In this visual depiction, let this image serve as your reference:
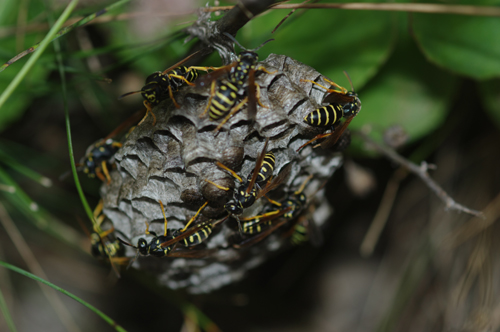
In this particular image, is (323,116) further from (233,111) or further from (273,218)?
(273,218)

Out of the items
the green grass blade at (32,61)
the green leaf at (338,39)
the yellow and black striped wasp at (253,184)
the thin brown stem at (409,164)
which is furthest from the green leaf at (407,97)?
the green grass blade at (32,61)

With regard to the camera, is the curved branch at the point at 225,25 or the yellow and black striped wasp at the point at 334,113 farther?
the yellow and black striped wasp at the point at 334,113

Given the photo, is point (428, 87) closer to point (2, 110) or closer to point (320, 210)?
point (320, 210)

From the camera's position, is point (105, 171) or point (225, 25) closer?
point (225, 25)

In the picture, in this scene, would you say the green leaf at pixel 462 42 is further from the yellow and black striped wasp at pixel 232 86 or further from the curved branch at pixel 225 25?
the yellow and black striped wasp at pixel 232 86

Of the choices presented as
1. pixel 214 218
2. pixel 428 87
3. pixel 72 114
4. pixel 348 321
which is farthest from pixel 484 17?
pixel 72 114

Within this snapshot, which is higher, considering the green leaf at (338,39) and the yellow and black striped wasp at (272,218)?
the green leaf at (338,39)

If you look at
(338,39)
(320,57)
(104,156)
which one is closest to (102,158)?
(104,156)
